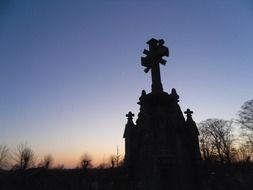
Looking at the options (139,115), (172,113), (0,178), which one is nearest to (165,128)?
(172,113)

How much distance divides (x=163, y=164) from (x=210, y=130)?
125 feet

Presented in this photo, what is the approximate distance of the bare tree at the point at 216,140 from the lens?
38.5 m

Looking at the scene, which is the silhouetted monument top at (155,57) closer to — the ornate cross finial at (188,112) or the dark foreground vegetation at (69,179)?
the ornate cross finial at (188,112)

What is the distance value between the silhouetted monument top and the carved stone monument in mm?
454

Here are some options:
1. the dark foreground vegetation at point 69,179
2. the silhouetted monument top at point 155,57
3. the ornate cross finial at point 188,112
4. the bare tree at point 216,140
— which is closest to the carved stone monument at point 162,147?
the ornate cross finial at point 188,112

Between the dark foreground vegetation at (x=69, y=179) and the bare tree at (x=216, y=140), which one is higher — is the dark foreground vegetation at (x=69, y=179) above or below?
below

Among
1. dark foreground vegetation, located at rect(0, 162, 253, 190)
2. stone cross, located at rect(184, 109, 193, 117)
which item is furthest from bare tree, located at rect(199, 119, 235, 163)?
stone cross, located at rect(184, 109, 193, 117)

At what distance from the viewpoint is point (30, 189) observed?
2530cm

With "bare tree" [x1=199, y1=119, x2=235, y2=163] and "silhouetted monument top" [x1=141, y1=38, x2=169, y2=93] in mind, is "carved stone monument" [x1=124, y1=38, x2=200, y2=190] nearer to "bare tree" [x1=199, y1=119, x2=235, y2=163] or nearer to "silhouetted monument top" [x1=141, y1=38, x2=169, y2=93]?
"silhouetted monument top" [x1=141, y1=38, x2=169, y2=93]

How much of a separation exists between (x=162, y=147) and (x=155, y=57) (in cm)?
275

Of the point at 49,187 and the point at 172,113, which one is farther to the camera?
the point at 49,187

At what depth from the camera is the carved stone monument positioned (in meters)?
5.17

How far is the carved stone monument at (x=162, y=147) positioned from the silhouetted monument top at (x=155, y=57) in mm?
454

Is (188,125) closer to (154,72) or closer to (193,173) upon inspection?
(193,173)
